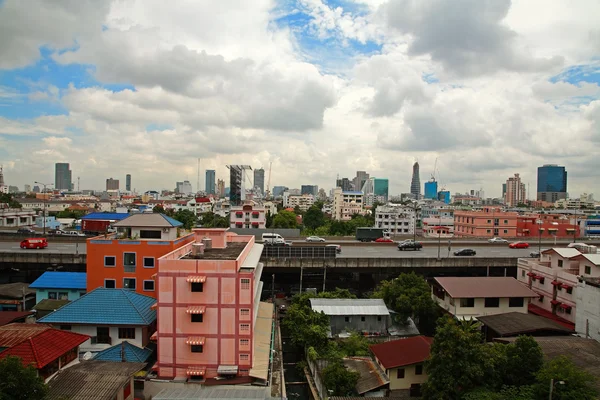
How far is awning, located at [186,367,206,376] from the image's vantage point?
19.9m

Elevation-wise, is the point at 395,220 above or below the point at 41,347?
above

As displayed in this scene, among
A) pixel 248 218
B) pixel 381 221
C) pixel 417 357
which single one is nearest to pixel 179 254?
pixel 417 357

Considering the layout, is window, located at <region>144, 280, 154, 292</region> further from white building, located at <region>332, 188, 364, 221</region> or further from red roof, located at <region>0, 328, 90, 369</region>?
white building, located at <region>332, 188, 364, 221</region>

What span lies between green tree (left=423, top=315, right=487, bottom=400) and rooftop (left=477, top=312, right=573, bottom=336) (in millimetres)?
8414

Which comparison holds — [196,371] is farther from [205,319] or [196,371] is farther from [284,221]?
[284,221]

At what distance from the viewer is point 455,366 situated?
654 inches

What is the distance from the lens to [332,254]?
38.2 metres

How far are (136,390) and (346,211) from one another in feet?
343

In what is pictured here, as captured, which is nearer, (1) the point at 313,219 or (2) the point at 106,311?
(2) the point at 106,311

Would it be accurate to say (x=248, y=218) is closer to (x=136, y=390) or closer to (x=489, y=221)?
(x=489, y=221)

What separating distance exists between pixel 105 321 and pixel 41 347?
18.4 ft

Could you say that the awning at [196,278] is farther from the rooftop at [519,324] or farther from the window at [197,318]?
the rooftop at [519,324]

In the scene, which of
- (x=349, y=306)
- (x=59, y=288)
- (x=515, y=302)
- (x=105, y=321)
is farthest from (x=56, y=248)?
(x=515, y=302)

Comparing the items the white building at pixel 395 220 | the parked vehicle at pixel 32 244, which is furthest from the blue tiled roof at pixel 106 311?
the white building at pixel 395 220
